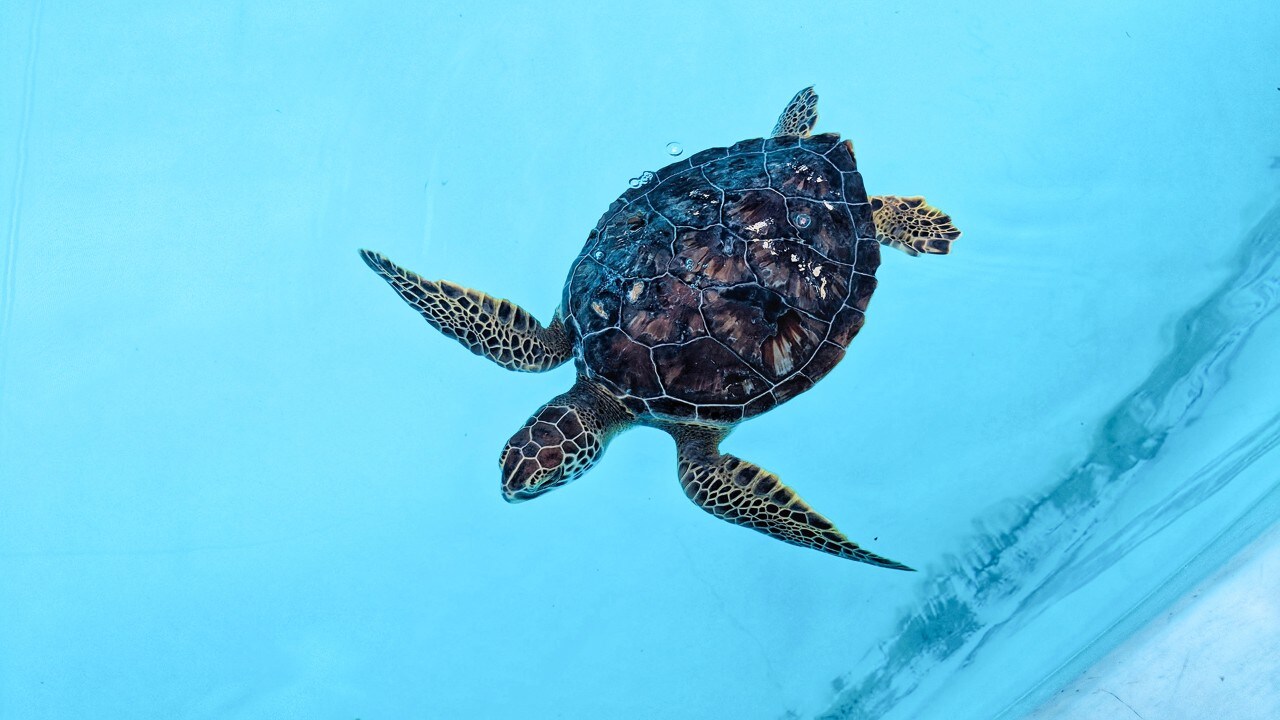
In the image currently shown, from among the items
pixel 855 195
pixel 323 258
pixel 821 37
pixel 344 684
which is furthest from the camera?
pixel 821 37

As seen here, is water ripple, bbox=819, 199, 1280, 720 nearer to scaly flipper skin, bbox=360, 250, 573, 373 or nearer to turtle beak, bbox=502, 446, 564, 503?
turtle beak, bbox=502, 446, 564, 503

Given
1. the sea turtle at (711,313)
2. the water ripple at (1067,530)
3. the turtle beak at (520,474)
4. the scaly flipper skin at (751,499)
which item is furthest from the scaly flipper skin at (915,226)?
the turtle beak at (520,474)

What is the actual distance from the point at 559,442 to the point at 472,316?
588mm

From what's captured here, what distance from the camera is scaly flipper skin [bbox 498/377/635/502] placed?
212 cm

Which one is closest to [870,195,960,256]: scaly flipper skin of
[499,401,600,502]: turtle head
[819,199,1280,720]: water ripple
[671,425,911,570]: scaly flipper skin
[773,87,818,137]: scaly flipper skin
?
[773,87,818,137]: scaly flipper skin

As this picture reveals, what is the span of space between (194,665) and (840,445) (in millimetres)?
2798

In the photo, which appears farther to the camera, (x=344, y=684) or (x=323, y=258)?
(x=323, y=258)

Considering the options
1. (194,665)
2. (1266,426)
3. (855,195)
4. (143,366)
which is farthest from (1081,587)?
(143,366)

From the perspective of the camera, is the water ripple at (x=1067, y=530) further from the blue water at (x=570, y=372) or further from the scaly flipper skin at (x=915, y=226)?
the scaly flipper skin at (x=915, y=226)

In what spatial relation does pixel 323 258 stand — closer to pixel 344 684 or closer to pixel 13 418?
pixel 13 418

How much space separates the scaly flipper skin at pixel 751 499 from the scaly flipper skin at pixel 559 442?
287 millimetres

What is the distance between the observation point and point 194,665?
112 inches

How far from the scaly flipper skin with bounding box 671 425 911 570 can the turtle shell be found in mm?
207

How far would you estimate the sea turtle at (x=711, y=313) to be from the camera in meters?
2.19
